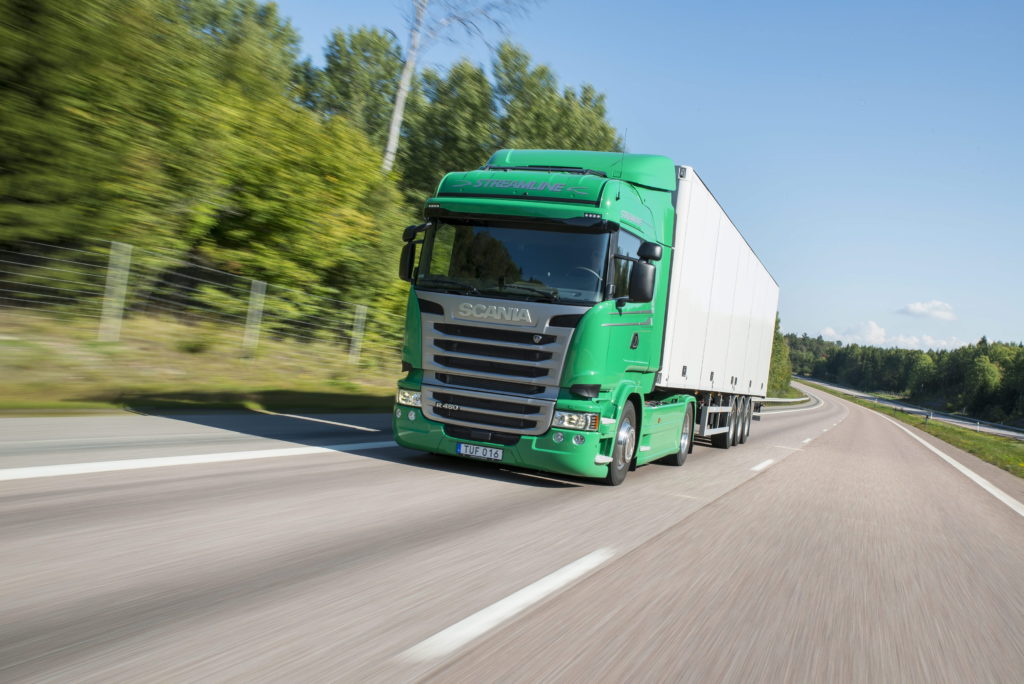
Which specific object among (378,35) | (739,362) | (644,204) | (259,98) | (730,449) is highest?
(378,35)

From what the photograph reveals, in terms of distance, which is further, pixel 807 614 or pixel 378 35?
pixel 378 35

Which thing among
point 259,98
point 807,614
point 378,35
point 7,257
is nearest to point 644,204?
point 807,614

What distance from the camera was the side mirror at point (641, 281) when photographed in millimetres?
7797

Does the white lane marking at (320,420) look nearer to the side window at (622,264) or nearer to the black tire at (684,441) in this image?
the black tire at (684,441)

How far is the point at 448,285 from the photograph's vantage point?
26.7 feet

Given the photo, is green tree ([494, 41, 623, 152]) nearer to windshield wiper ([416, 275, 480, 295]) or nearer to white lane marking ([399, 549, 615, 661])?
windshield wiper ([416, 275, 480, 295])

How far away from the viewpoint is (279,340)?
17.7m

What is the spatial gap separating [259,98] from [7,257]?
33.1 feet

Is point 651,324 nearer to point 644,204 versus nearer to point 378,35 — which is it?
point 644,204

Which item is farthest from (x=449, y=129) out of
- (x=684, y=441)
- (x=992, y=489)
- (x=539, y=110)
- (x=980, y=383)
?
(x=980, y=383)

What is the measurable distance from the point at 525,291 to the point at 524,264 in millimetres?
303

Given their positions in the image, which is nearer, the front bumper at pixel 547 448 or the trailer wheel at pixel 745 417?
the front bumper at pixel 547 448

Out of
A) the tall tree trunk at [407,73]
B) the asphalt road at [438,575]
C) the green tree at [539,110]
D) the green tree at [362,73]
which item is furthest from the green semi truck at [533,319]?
the green tree at [362,73]

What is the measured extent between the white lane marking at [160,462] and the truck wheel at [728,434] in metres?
8.73
